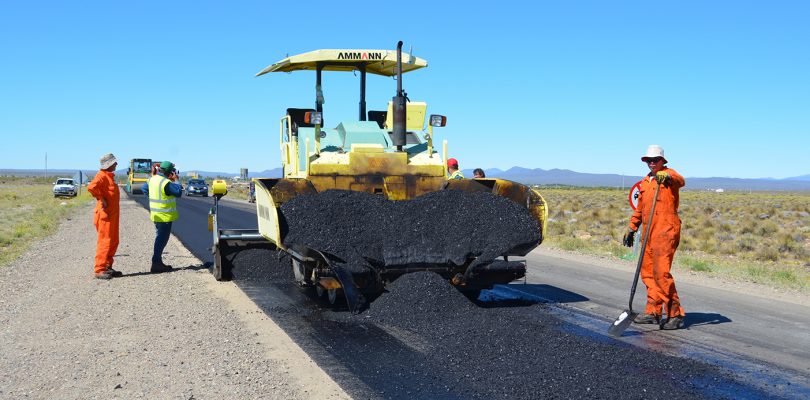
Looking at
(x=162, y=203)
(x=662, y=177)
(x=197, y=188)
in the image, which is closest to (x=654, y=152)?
(x=662, y=177)

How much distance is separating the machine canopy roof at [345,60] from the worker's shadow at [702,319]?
4788mm

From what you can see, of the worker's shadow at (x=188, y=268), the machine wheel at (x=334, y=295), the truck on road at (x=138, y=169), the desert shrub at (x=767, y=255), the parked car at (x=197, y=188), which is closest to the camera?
the machine wheel at (x=334, y=295)

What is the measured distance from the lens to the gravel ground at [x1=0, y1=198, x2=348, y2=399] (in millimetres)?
5117

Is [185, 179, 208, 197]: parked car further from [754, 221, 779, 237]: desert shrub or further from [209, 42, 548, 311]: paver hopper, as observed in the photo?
[209, 42, 548, 311]: paver hopper

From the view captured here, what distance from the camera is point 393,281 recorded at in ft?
24.9

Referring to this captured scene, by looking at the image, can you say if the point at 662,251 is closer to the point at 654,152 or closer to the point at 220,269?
the point at 654,152

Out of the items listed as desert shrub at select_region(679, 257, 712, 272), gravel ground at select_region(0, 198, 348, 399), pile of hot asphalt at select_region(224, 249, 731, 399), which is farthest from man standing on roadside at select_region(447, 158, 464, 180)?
desert shrub at select_region(679, 257, 712, 272)

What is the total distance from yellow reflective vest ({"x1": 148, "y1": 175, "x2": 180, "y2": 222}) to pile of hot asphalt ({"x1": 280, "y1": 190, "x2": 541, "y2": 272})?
3810 millimetres

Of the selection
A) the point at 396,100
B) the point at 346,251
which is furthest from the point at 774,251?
the point at 346,251

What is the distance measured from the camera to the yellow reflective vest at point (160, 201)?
1101 cm

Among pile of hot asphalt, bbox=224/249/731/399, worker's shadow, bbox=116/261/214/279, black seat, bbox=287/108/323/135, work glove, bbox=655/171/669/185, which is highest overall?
black seat, bbox=287/108/323/135

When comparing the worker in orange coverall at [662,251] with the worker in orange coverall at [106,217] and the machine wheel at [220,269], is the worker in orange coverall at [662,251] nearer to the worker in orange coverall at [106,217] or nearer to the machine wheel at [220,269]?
the machine wheel at [220,269]

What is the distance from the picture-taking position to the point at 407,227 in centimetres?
787

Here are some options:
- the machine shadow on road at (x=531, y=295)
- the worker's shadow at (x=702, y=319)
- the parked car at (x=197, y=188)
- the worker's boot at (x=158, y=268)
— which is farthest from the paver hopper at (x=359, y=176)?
the parked car at (x=197, y=188)
